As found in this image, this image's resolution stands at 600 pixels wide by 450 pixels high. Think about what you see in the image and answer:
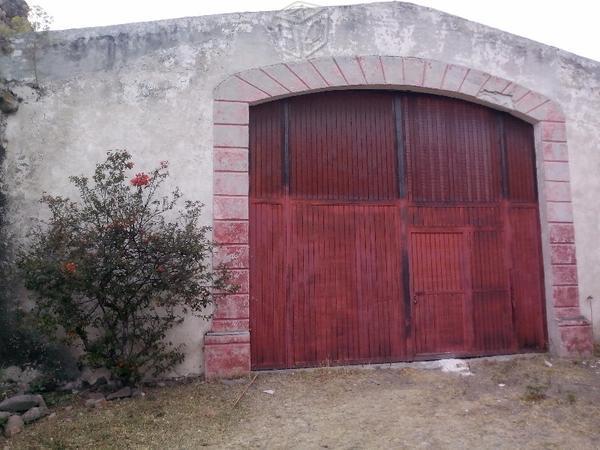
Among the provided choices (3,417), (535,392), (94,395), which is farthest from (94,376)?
(535,392)

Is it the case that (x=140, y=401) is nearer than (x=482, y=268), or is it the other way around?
(x=140, y=401)

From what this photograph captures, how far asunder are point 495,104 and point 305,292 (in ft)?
12.3

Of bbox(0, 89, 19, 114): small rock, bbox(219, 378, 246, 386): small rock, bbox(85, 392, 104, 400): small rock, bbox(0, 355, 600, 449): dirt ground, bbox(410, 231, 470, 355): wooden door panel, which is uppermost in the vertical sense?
bbox(0, 89, 19, 114): small rock

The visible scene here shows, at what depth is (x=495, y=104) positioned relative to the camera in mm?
6984

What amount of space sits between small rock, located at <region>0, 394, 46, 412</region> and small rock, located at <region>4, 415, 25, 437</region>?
0.81 feet

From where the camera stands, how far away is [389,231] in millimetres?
6723

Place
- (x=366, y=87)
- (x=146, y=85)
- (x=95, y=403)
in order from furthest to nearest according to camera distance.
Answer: (x=366, y=87) < (x=146, y=85) < (x=95, y=403)

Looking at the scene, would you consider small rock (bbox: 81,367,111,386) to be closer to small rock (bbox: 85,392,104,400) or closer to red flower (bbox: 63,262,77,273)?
small rock (bbox: 85,392,104,400)

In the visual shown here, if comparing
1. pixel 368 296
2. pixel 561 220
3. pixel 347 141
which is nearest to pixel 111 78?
pixel 347 141

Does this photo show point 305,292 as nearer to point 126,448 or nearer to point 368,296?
point 368,296

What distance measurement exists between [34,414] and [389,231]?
458cm

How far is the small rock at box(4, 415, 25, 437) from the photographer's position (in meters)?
4.52

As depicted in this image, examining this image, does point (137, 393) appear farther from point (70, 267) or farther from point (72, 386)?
point (70, 267)

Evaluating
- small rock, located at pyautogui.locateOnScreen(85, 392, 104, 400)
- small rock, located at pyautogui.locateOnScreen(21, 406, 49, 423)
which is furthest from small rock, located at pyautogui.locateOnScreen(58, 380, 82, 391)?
small rock, located at pyautogui.locateOnScreen(21, 406, 49, 423)
